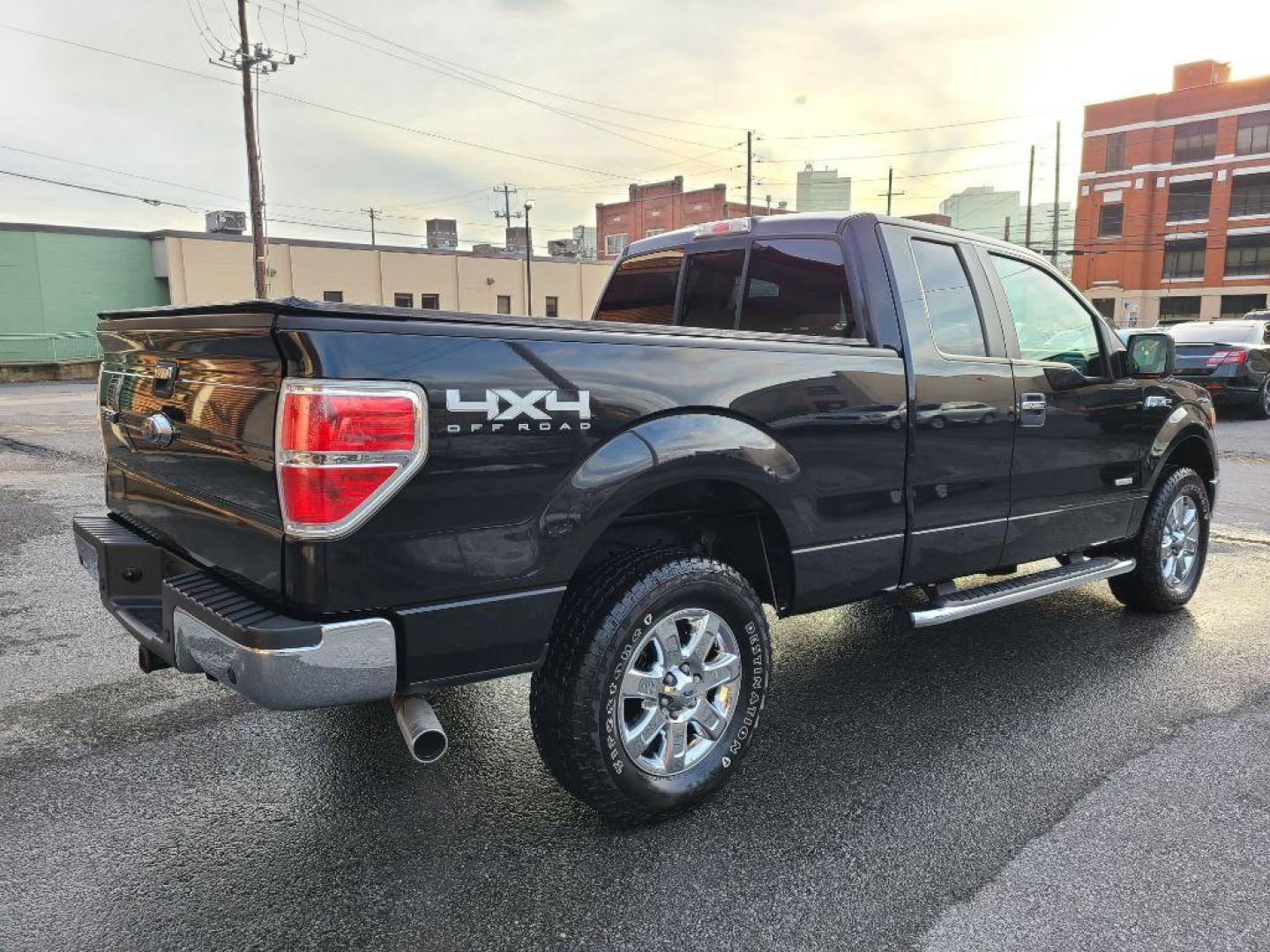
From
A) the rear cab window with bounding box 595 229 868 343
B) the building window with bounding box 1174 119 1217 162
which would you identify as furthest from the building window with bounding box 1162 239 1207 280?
the rear cab window with bounding box 595 229 868 343

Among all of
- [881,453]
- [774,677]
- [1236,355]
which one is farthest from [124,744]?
[1236,355]

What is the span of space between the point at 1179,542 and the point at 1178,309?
59784 mm

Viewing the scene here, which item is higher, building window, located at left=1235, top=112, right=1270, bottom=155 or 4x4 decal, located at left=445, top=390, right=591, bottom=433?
building window, located at left=1235, top=112, right=1270, bottom=155

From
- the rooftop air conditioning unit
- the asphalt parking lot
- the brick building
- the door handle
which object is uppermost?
the brick building

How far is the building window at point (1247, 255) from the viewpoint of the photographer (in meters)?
52.0

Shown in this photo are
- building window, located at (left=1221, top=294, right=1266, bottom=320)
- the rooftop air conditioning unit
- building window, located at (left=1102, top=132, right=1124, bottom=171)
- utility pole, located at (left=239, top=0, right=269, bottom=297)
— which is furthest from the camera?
building window, located at (left=1102, top=132, right=1124, bottom=171)

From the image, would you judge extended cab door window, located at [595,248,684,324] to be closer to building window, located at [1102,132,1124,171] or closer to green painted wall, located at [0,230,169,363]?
green painted wall, located at [0,230,169,363]

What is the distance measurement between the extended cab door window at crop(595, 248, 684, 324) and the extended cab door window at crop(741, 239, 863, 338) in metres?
0.53

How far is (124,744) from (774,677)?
105 inches

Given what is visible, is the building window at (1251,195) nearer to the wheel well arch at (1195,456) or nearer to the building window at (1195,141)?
the building window at (1195,141)

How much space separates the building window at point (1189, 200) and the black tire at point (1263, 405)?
46895 millimetres

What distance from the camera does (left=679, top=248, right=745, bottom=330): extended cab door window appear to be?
424cm

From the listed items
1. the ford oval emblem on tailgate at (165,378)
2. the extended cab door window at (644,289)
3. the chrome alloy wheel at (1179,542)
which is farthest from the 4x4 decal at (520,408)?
the chrome alloy wheel at (1179,542)

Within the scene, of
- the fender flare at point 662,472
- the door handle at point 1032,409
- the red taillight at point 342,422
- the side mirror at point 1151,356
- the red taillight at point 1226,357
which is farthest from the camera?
the red taillight at point 1226,357
